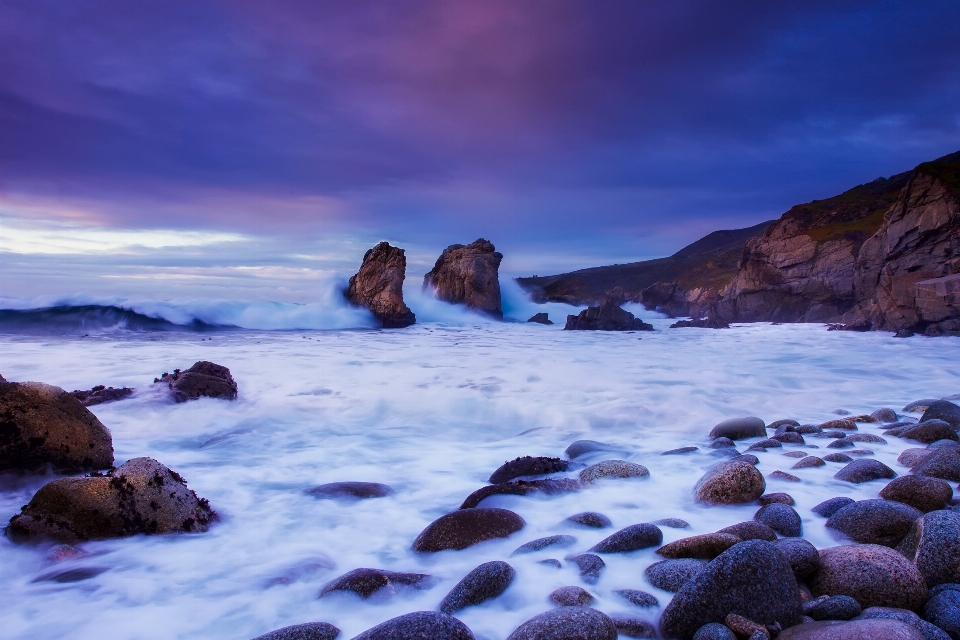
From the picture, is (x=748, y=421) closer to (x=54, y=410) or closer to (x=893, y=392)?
(x=893, y=392)

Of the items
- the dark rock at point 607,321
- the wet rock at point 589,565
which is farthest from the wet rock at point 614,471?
the dark rock at point 607,321

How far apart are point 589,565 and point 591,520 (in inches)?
33.6

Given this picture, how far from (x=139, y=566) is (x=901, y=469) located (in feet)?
20.6

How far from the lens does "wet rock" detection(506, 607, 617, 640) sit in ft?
7.64

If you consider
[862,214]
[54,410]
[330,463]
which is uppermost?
[862,214]

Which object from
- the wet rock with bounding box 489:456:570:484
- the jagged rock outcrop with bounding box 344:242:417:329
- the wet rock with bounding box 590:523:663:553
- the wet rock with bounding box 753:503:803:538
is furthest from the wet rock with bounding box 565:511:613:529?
the jagged rock outcrop with bounding box 344:242:417:329

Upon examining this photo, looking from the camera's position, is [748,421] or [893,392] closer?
[748,421]

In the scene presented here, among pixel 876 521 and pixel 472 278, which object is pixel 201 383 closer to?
pixel 876 521

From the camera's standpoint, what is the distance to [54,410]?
5172mm

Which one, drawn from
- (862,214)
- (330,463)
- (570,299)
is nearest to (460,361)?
(330,463)

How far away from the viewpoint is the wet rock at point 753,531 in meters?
3.40

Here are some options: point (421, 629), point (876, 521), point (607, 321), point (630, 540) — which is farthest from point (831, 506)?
point (607, 321)

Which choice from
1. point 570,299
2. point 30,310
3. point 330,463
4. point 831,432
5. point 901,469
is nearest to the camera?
point 901,469

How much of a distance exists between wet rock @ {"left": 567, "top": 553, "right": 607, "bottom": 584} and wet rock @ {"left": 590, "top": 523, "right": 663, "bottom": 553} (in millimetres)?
162
